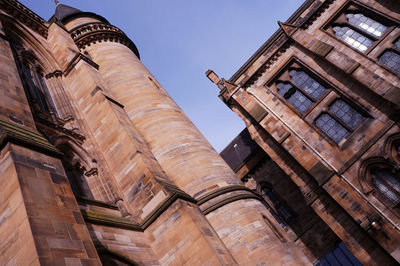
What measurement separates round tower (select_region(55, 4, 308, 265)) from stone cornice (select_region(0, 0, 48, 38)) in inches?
54.7

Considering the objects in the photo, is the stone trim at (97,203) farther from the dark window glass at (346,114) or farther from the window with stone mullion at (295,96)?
the dark window glass at (346,114)

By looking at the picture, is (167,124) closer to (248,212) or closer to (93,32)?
(248,212)

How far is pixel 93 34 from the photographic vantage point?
47.1ft

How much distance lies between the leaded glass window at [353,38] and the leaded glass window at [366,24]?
0.30 metres

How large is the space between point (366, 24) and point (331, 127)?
488 cm

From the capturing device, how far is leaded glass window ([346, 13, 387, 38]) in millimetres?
13078

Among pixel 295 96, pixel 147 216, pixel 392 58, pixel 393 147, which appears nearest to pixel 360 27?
pixel 392 58

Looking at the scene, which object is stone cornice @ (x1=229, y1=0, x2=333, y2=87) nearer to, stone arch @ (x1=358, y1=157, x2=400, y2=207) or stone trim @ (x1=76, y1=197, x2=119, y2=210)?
stone arch @ (x1=358, y1=157, x2=400, y2=207)

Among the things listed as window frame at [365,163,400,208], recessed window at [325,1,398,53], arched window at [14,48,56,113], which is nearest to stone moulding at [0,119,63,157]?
arched window at [14,48,56,113]

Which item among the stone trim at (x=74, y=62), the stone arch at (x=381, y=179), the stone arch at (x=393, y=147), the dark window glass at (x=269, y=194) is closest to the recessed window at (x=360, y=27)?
the stone arch at (x=393, y=147)

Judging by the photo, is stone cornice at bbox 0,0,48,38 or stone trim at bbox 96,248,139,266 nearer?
stone trim at bbox 96,248,139,266

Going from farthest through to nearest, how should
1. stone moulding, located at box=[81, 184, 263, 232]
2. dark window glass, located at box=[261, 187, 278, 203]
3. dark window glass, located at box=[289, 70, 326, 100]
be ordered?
dark window glass, located at box=[261, 187, 278, 203], dark window glass, located at box=[289, 70, 326, 100], stone moulding, located at box=[81, 184, 263, 232]

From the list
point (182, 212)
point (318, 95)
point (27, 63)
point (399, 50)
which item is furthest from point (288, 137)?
point (27, 63)

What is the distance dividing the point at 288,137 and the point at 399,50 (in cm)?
541
